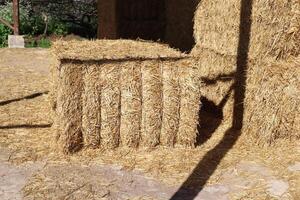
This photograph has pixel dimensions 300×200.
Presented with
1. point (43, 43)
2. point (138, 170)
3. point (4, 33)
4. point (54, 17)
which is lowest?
point (138, 170)

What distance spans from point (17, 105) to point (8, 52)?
566 centimetres

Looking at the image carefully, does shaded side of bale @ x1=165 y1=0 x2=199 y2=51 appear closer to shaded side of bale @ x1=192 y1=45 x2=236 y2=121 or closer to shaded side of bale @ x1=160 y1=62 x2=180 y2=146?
shaded side of bale @ x1=192 y1=45 x2=236 y2=121

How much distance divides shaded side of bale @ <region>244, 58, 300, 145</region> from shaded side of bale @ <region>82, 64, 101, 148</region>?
225 cm

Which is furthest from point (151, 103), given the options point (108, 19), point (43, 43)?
point (43, 43)

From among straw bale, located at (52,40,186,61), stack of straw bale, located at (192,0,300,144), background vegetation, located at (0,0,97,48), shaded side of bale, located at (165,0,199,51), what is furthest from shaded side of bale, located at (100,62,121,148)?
background vegetation, located at (0,0,97,48)

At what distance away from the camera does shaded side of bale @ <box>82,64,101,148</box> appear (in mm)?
6188

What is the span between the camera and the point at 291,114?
23.0 feet

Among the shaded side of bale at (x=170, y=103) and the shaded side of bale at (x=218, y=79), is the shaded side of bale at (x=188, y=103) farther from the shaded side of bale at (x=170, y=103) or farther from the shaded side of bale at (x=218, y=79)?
the shaded side of bale at (x=218, y=79)

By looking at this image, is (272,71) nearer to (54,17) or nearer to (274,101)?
(274,101)

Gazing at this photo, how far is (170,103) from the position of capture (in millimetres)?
6539

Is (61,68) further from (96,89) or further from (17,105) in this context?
(17,105)

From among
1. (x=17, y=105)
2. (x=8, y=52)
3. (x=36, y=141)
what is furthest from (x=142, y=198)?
(x=8, y=52)

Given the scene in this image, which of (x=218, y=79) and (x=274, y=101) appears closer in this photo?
(x=274, y=101)

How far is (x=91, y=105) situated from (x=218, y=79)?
103 inches
